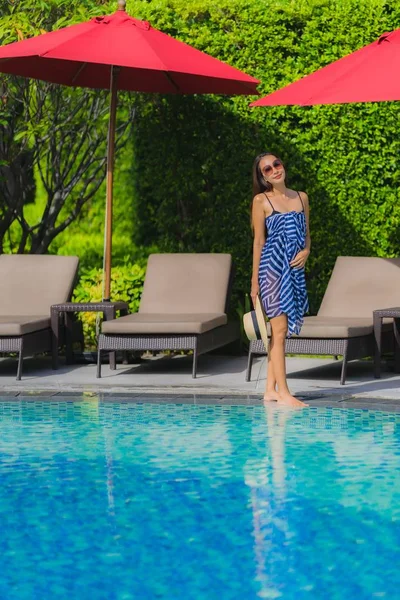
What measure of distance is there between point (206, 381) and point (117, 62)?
9.83 ft

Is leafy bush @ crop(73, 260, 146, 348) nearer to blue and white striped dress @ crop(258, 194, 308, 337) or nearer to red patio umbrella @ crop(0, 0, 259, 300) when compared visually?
red patio umbrella @ crop(0, 0, 259, 300)

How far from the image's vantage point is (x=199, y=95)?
13117mm

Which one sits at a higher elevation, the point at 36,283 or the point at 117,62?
the point at 117,62

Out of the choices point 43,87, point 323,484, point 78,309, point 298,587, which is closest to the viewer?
point 298,587

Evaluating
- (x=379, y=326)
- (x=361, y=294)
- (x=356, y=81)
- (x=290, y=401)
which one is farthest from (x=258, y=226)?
(x=361, y=294)

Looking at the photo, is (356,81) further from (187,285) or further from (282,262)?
(187,285)

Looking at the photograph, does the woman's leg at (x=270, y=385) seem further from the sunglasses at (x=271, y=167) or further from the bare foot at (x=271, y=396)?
the sunglasses at (x=271, y=167)

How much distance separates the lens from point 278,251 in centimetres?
960

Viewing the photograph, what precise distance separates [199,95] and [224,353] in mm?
2803

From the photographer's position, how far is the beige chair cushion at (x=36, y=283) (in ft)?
40.6

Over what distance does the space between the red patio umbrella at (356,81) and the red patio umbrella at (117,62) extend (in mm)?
889

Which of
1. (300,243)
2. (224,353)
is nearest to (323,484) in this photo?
(300,243)

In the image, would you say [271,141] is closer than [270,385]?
No

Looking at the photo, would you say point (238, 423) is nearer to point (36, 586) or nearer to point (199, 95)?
point (36, 586)
